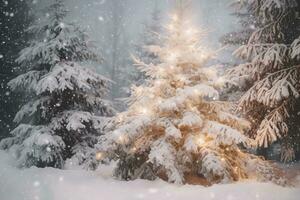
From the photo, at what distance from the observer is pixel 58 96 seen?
541 inches

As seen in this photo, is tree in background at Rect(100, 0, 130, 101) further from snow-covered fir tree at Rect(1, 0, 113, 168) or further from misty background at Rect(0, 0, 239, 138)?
snow-covered fir tree at Rect(1, 0, 113, 168)

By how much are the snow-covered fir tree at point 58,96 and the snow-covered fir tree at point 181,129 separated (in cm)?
342

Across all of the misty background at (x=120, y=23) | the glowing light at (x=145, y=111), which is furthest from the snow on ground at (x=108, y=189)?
the misty background at (x=120, y=23)

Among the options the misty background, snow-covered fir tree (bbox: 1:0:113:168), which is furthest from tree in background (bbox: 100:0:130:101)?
snow-covered fir tree (bbox: 1:0:113:168)

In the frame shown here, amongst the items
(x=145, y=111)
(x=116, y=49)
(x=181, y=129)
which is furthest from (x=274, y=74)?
(x=116, y=49)

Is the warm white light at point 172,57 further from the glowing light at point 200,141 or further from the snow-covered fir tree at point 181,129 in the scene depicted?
the glowing light at point 200,141

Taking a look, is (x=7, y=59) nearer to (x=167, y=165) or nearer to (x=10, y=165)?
(x=10, y=165)

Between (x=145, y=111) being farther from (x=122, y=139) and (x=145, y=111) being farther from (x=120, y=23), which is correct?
(x=120, y=23)

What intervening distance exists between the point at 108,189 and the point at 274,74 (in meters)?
5.66

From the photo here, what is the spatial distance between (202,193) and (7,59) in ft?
56.1

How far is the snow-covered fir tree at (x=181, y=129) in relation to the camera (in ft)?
29.1

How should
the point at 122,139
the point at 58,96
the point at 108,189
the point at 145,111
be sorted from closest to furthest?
1. the point at 108,189
2. the point at 122,139
3. the point at 145,111
4. the point at 58,96

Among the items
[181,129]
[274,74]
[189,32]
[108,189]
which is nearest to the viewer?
[108,189]

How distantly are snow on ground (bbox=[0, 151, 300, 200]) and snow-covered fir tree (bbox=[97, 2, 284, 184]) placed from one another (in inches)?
21.4
